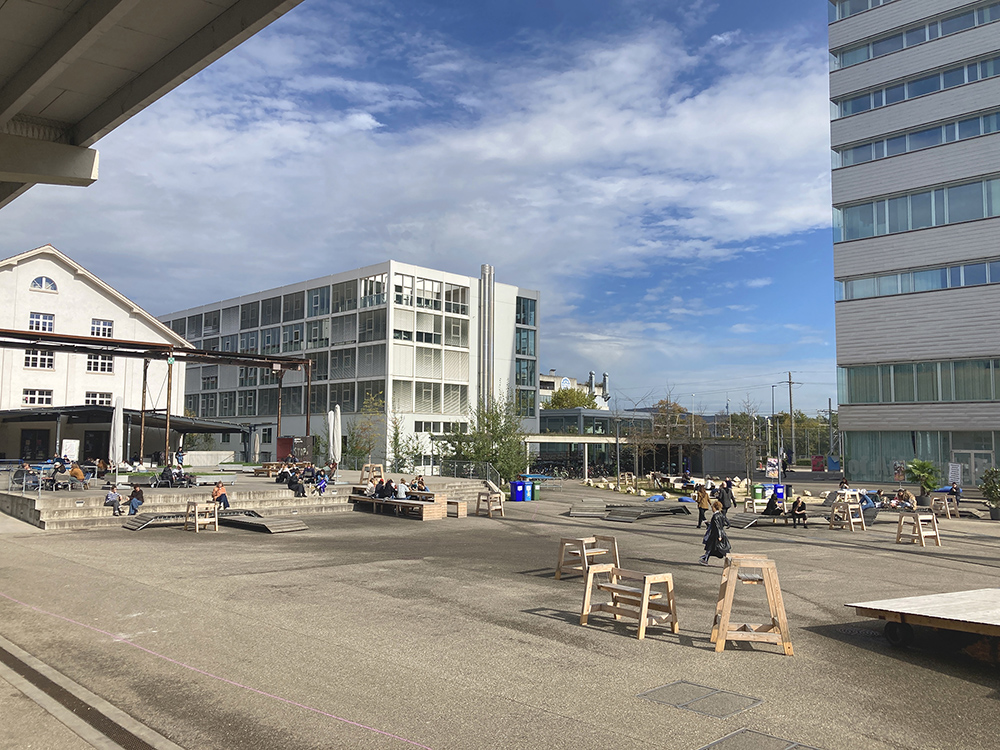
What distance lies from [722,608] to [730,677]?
122cm

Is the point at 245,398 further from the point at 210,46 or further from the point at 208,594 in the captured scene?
the point at 210,46

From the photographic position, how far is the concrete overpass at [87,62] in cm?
763

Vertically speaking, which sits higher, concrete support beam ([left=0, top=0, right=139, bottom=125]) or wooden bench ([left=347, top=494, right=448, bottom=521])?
concrete support beam ([left=0, top=0, right=139, bottom=125])

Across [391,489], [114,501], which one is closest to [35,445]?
[114,501]

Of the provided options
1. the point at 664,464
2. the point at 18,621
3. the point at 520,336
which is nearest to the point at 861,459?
the point at 664,464

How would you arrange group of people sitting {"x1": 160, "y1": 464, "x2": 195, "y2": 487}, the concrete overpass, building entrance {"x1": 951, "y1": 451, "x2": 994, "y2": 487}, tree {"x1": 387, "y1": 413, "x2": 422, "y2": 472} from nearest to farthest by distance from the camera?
the concrete overpass → group of people sitting {"x1": 160, "y1": 464, "x2": 195, "y2": 487} → building entrance {"x1": 951, "y1": 451, "x2": 994, "y2": 487} → tree {"x1": 387, "y1": 413, "x2": 422, "y2": 472}

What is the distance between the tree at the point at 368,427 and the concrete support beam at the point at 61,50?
144 feet

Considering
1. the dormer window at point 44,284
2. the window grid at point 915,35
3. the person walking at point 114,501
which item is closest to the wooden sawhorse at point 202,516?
the person walking at point 114,501

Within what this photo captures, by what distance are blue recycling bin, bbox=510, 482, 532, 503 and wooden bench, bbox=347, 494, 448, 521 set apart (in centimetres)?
969

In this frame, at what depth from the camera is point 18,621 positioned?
33.6ft

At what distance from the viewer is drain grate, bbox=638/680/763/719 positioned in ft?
22.9

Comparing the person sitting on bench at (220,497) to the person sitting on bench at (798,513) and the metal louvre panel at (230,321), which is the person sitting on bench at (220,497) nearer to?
the person sitting on bench at (798,513)

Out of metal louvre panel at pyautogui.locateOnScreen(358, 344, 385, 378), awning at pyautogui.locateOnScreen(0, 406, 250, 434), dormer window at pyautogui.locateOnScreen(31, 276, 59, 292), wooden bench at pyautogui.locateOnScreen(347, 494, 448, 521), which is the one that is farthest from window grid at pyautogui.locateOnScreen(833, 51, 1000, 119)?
dormer window at pyautogui.locateOnScreen(31, 276, 59, 292)

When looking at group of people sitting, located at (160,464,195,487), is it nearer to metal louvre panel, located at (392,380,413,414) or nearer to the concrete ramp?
the concrete ramp
